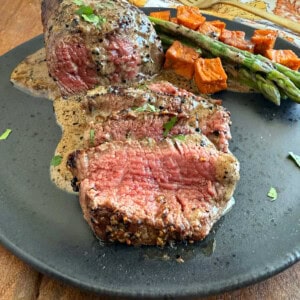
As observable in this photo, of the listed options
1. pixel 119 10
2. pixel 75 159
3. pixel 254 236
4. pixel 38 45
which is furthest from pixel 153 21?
pixel 254 236

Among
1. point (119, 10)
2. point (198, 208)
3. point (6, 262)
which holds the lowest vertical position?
point (6, 262)

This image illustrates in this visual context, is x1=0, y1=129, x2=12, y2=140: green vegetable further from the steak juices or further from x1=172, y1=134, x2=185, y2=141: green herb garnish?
x1=172, y1=134, x2=185, y2=141: green herb garnish

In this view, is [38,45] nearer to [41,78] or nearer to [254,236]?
[41,78]

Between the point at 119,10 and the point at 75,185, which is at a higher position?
the point at 119,10

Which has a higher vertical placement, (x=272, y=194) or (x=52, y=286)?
(x=272, y=194)

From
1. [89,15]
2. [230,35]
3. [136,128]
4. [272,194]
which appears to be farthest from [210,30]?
[272,194]

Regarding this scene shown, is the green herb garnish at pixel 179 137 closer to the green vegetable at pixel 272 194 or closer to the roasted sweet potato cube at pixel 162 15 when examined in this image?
the green vegetable at pixel 272 194

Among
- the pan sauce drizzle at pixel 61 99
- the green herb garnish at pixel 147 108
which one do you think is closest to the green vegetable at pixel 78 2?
the pan sauce drizzle at pixel 61 99

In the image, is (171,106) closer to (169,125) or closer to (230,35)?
(169,125)
